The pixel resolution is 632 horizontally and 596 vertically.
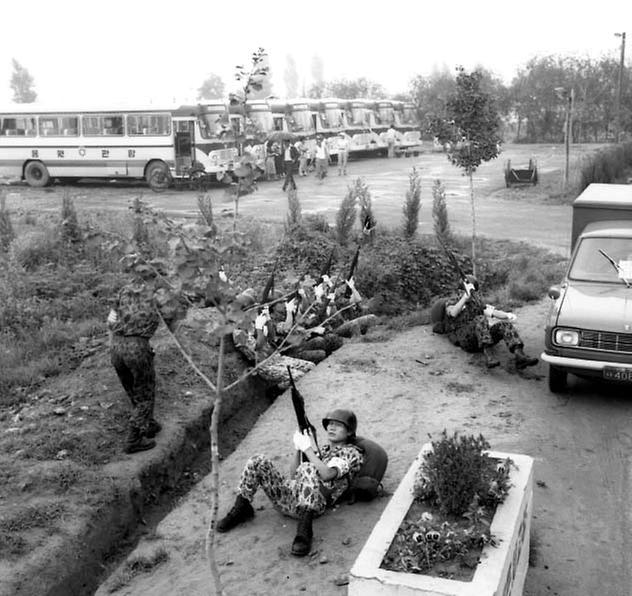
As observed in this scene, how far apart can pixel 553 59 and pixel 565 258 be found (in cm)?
3998

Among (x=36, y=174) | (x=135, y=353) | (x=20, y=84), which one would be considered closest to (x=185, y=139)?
(x=36, y=174)

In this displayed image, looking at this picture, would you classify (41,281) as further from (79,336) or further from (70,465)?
(70,465)

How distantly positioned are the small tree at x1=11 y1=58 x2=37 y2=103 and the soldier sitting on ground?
7036 cm

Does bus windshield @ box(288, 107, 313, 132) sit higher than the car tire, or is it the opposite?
bus windshield @ box(288, 107, 313, 132)

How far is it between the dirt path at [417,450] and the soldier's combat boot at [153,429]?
79 cm

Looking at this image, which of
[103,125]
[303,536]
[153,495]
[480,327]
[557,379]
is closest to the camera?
[303,536]

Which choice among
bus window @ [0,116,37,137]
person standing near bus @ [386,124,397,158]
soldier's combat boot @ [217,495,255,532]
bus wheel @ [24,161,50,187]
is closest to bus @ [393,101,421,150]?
person standing near bus @ [386,124,397,158]

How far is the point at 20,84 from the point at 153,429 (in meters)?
72.5

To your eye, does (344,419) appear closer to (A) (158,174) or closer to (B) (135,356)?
(B) (135,356)

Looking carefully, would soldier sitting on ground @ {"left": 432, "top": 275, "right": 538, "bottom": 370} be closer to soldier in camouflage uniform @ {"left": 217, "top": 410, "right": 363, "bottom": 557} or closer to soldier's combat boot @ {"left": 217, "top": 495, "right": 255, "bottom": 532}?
soldier in camouflage uniform @ {"left": 217, "top": 410, "right": 363, "bottom": 557}

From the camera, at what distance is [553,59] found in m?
51.3

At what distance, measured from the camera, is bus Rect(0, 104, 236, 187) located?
24703mm

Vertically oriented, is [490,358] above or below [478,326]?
below

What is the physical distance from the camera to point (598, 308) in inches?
329
